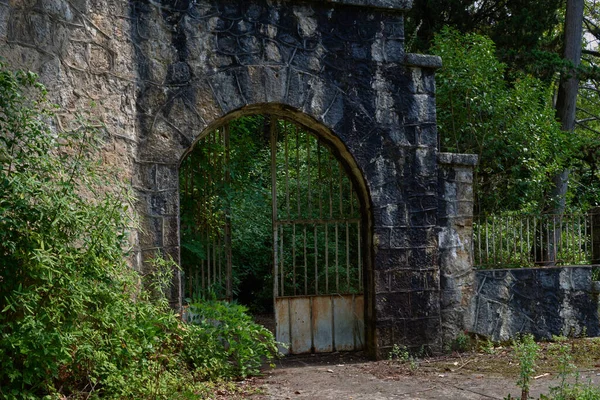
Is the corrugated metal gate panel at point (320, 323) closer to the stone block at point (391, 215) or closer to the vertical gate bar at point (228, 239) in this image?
the vertical gate bar at point (228, 239)

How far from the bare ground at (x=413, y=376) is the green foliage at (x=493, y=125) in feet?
→ 8.95

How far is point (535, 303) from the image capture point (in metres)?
7.60

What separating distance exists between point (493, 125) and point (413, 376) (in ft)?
14.0

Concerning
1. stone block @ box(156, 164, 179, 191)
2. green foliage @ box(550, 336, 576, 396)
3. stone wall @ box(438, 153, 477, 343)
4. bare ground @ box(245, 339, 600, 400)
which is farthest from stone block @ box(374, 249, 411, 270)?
stone block @ box(156, 164, 179, 191)

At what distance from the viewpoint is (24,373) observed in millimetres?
3975

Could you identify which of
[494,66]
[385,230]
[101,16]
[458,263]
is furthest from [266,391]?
[494,66]

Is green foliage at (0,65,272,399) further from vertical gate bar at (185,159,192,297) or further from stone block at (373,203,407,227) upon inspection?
stone block at (373,203,407,227)

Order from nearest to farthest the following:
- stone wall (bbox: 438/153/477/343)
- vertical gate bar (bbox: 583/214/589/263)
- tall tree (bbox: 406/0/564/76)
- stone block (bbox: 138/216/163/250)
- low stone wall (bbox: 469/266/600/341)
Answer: stone block (bbox: 138/216/163/250) → stone wall (bbox: 438/153/477/343) → low stone wall (bbox: 469/266/600/341) → vertical gate bar (bbox: 583/214/589/263) → tall tree (bbox: 406/0/564/76)

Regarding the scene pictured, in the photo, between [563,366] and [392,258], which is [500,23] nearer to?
[392,258]

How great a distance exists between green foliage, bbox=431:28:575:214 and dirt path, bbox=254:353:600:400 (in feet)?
10.2

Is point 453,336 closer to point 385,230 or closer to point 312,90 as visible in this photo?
point 385,230

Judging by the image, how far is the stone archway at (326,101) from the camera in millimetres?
5938

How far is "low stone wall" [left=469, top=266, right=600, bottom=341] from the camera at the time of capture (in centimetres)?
733

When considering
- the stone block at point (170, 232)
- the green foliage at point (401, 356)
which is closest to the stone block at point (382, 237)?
the green foliage at point (401, 356)
